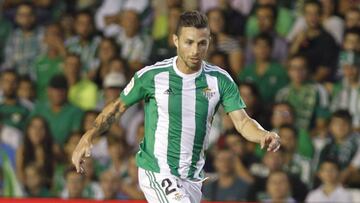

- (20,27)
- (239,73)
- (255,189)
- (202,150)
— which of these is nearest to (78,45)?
(20,27)

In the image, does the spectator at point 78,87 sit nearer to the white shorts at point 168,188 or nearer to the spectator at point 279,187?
the spectator at point 279,187

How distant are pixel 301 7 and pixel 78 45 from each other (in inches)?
95.7

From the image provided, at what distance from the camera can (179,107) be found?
19.9 ft

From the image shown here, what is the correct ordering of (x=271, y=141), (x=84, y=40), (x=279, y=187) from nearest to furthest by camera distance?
(x=271, y=141), (x=279, y=187), (x=84, y=40)

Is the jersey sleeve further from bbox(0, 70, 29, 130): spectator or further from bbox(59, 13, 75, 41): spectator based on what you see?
bbox(59, 13, 75, 41): spectator

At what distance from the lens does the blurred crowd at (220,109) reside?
9.51m

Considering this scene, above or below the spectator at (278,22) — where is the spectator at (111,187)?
below

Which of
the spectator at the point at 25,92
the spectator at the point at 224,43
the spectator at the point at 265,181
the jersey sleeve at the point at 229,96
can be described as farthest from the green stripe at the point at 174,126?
the spectator at the point at 25,92

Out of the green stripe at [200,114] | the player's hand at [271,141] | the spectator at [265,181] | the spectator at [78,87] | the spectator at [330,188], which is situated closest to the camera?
the player's hand at [271,141]

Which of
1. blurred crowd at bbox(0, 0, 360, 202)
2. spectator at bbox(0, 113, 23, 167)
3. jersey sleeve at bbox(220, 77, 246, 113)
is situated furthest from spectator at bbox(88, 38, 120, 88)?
jersey sleeve at bbox(220, 77, 246, 113)

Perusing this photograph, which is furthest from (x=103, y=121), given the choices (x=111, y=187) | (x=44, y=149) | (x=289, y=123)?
(x=44, y=149)

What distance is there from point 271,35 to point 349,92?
1.10 metres

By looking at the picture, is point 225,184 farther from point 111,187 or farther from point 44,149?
point 44,149

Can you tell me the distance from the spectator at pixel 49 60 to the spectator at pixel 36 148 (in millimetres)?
562
